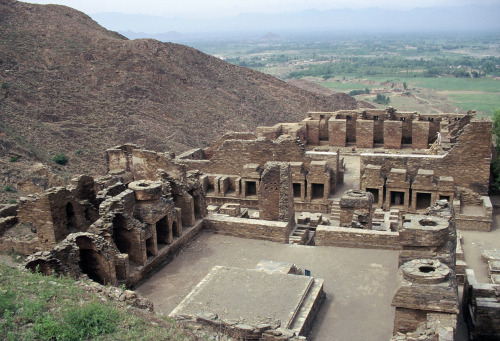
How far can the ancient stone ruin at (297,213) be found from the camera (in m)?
10.4

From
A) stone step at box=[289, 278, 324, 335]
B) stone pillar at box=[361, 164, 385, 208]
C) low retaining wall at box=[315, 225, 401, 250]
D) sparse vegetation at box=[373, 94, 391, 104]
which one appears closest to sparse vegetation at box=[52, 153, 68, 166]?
stone pillar at box=[361, 164, 385, 208]

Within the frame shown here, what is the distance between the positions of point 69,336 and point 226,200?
14.6 metres

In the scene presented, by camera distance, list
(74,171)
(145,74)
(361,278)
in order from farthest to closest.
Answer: (145,74) < (74,171) < (361,278)

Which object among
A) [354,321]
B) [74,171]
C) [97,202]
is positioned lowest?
[74,171]

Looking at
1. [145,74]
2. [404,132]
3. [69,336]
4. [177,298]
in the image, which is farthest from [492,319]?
[145,74]

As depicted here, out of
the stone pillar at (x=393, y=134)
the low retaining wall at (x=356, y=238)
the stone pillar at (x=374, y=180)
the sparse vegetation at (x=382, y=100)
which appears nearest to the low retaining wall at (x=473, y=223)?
the stone pillar at (x=374, y=180)

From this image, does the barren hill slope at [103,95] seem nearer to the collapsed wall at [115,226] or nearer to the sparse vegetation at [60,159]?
the sparse vegetation at [60,159]

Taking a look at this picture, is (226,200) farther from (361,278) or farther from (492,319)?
(492,319)

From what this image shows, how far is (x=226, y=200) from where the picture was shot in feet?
72.4

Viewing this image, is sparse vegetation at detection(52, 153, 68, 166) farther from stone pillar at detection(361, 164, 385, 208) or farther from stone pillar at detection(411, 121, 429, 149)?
stone pillar at detection(411, 121, 429, 149)

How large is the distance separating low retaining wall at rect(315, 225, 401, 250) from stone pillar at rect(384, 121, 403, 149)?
13.4m

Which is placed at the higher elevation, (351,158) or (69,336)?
(69,336)

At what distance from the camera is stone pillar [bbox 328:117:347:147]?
92.3 feet

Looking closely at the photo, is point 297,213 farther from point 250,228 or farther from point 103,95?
point 103,95
